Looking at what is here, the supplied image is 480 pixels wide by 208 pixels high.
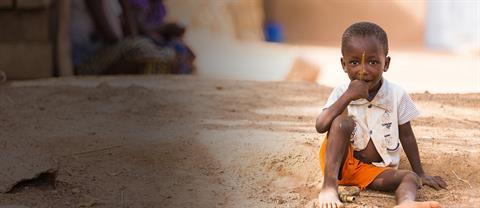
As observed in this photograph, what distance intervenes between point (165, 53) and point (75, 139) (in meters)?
2.69

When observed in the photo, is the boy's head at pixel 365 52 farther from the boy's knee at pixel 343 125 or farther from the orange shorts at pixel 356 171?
the orange shorts at pixel 356 171

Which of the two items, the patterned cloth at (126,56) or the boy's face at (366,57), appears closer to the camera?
the boy's face at (366,57)

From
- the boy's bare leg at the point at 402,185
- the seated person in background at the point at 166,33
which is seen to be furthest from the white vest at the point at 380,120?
the seated person in background at the point at 166,33

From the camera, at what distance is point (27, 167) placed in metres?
3.27

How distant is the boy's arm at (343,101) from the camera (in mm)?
2951

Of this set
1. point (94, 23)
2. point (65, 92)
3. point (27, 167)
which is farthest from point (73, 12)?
point (27, 167)

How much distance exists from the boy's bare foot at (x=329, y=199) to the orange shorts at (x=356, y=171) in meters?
0.18

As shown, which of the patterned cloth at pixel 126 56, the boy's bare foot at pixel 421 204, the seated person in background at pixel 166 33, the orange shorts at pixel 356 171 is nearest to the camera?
the boy's bare foot at pixel 421 204

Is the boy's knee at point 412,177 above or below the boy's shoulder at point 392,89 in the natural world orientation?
below

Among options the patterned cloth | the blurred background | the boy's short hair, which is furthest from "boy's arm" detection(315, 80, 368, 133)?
the patterned cloth

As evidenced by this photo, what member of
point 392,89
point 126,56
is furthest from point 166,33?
point 392,89

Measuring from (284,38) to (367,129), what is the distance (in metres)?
10.5

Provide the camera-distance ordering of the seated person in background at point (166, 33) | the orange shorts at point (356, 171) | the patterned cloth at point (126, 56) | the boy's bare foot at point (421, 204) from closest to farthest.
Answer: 1. the boy's bare foot at point (421, 204)
2. the orange shorts at point (356, 171)
3. the patterned cloth at point (126, 56)
4. the seated person in background at point (166, 33)

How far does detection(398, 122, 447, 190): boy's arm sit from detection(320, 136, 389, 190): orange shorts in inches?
5.6
